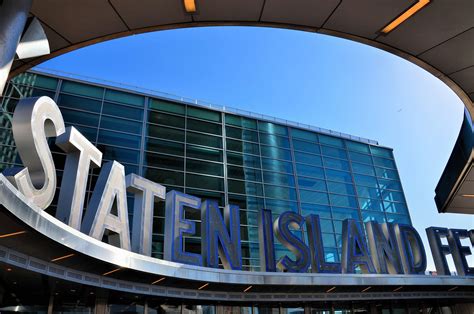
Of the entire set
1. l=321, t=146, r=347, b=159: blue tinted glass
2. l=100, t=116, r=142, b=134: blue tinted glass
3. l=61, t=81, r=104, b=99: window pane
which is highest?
l=61, t=81, r=104, b=99: window pane

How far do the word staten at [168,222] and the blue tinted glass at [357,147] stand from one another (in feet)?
46.4

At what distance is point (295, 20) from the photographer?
16.6 feet

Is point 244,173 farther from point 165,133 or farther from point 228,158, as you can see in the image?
point 165,133

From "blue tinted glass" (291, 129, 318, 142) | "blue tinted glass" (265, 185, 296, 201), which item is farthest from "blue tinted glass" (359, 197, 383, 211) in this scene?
"blue tinted glass" (265, 185, 296, 201)

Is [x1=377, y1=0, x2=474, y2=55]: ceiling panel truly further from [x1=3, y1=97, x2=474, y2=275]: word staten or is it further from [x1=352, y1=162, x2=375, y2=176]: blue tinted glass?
[x1=352, y1=162, x2=375, y2=176]: blue tinted glass

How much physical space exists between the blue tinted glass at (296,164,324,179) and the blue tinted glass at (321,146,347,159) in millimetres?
1900

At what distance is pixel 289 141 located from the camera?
32.5 m

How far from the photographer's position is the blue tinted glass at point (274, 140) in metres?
31.5

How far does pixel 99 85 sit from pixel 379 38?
24.7 meters

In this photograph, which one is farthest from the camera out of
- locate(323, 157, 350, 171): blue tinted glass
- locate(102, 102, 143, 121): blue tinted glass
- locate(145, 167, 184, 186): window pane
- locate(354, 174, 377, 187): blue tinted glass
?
locate(354, 174, 377, 187): blue tinted glass

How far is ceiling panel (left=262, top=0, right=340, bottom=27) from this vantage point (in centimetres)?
468

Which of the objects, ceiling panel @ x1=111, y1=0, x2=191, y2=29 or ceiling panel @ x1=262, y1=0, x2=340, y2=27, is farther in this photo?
ceiling panel @ x1=262, y1=0, x2=340, y2=27

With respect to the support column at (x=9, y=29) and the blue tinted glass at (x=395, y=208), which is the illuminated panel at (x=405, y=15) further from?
the blue tinted glass at (x=395, y=208)

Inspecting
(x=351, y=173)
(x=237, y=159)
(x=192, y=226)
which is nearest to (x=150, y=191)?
(x=192, y=226)
